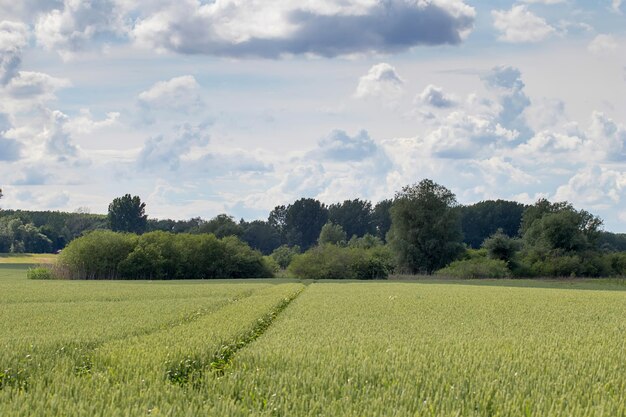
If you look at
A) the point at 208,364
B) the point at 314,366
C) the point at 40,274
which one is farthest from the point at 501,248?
the point at 314,366

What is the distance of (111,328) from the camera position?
2069 cm

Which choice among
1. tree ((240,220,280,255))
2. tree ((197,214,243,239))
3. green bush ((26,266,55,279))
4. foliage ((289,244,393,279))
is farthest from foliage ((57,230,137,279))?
tree ((240,220,280,255))

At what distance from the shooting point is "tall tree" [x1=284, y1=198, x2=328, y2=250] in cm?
17238

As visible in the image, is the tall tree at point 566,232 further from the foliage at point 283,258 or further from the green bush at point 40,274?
the green bush at point 40,274

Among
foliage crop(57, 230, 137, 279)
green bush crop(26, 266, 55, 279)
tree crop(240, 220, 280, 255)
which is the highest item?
tree crop(240, 220, 280, 255)

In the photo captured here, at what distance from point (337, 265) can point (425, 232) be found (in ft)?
59.6

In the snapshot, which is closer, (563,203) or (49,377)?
(49,377)

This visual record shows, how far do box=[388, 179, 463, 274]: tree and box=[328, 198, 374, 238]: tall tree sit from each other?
75653mm

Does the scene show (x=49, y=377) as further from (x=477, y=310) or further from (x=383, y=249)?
(x=383, y=249)

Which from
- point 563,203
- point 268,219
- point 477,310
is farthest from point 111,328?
point 268,219

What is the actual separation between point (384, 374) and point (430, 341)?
5254 millimetres

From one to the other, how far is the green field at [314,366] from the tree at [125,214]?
145m

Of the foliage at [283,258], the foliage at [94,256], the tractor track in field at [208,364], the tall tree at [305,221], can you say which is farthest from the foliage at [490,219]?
the tractor track in field at [208,364]

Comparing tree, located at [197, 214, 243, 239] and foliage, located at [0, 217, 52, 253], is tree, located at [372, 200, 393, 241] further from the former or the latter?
foliage, located at [0, 217, 52, 253]
